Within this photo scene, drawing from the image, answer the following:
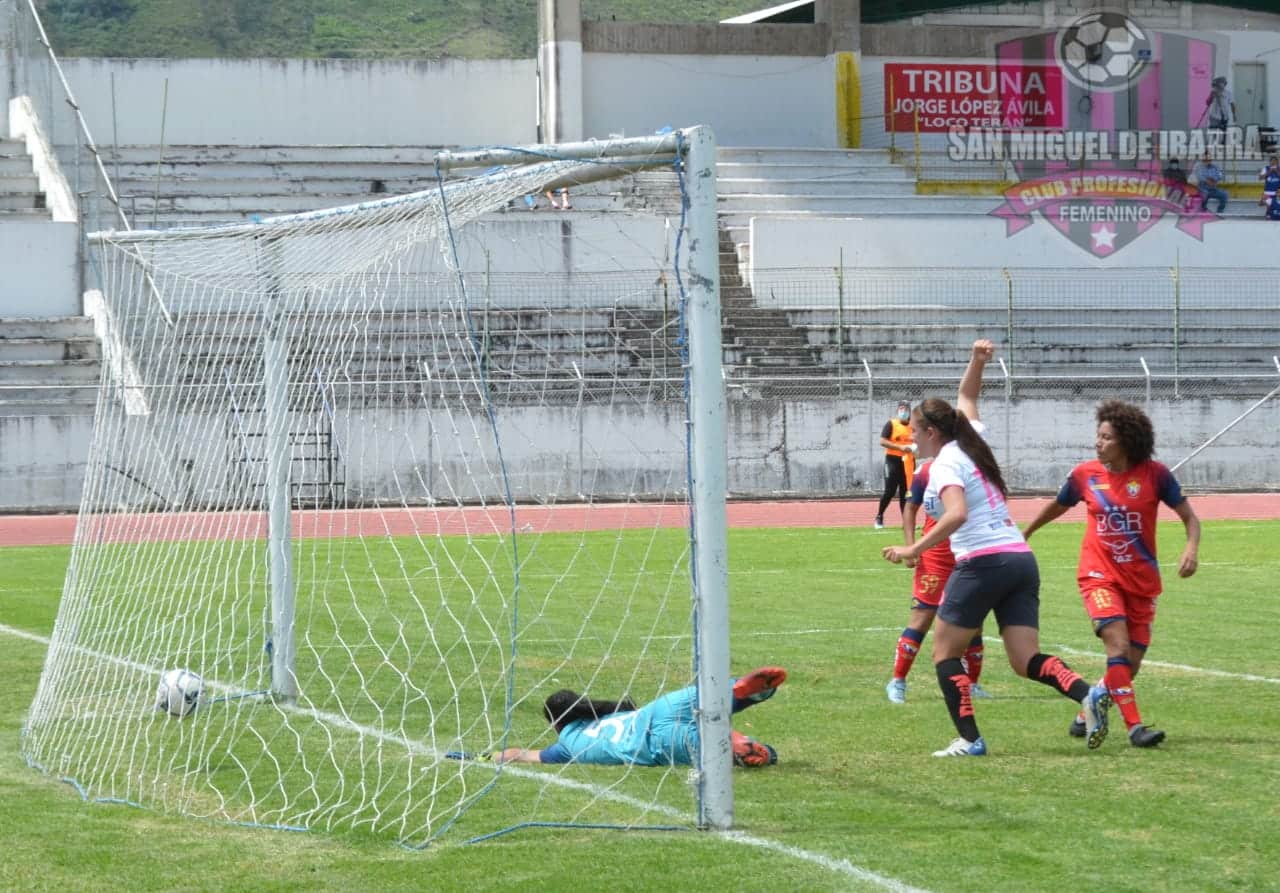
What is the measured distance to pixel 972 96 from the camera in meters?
41.3

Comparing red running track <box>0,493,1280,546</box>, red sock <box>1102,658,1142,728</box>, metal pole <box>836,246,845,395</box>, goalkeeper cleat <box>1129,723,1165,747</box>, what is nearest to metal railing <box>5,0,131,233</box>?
red running track <box>0,493,1280,546</box>

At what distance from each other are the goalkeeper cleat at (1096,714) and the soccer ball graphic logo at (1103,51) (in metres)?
36.4

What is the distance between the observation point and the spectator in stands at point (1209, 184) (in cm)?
3781

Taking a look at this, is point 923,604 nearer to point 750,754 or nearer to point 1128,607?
point 1128,607

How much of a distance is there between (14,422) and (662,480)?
1032cm

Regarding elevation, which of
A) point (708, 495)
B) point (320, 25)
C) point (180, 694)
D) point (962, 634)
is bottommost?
point (180, 694)

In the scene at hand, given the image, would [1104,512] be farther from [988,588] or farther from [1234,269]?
[1234,269]

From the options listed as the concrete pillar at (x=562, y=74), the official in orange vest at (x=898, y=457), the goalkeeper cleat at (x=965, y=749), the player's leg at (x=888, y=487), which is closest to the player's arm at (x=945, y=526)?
the goalkeeper cleat at (x=965, y=749)

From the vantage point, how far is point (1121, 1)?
4306 cm

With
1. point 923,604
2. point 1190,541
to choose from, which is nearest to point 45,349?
point 923,604

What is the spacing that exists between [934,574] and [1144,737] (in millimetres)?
1760

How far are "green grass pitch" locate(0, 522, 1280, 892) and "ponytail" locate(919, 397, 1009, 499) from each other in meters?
1.29

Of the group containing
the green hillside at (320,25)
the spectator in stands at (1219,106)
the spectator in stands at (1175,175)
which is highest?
the green hillside at (320,25)

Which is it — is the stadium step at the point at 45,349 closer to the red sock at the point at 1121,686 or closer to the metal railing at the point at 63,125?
the metal railing at the point at 63,125
